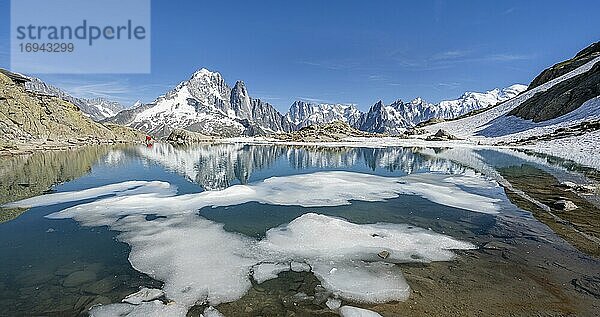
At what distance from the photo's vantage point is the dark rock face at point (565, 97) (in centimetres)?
9144

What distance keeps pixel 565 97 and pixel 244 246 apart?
403 feet

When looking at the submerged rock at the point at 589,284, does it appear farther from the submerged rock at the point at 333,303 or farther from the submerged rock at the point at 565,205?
the submerged rock at the point at 565,205

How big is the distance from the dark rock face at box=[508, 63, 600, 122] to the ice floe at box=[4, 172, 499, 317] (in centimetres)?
10011

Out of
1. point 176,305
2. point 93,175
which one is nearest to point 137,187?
point 93,175

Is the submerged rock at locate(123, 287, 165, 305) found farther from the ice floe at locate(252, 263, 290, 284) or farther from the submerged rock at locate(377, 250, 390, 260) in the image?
the submerged rock at locate(377, 250, 390, 260)

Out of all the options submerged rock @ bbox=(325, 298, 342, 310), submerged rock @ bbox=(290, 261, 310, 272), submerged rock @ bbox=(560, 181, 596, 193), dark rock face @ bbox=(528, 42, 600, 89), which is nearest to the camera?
submerged rock @ bbox=(325, 298, 342, 310)

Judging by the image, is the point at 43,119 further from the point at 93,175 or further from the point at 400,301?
the point at 400,301

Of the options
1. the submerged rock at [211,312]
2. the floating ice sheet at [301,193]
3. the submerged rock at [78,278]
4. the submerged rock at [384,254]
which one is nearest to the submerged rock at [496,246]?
the submerged rock at [384,254]

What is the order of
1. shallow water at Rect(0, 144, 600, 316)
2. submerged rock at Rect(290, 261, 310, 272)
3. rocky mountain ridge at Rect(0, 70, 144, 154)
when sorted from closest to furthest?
shallow water at Rect(0, 144, 600, 316)
submerged rock at Rect(290, 261, 310, 272)
rocky mountain ridge at Rect(0, 70, 144, 154)

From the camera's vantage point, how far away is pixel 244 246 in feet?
42.3

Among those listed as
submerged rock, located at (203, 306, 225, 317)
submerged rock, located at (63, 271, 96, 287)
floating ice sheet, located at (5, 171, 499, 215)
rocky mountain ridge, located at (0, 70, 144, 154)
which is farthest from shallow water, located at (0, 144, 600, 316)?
rocky mountain ridge, located at (0, 70, 144, 154)

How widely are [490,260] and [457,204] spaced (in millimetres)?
9022

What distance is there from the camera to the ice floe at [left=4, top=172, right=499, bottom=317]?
30.8 feet

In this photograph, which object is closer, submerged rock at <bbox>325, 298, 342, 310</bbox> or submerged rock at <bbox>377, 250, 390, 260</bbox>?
submerged rock at <bbox>325, 298, 342, 310</bbox>
